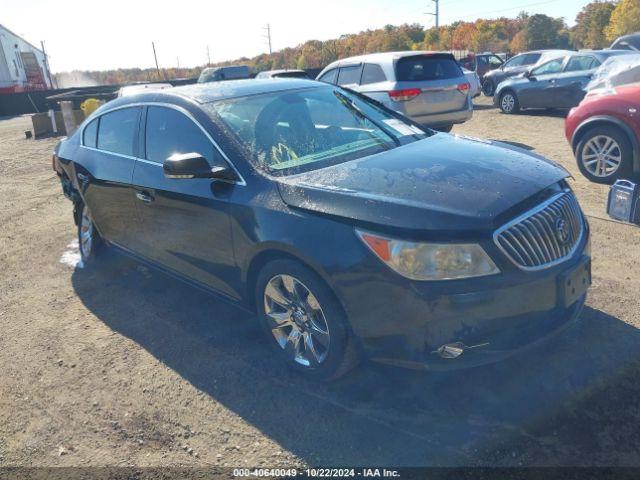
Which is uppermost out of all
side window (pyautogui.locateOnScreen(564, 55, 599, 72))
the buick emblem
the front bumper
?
side window (pyautogui.locateOnScreen(564, 55, 599, 72))

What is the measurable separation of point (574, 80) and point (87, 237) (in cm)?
1181

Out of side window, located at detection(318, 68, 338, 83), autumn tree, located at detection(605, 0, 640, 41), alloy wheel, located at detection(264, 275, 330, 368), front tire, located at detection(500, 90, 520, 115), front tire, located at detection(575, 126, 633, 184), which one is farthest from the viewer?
autumn tree, located at detection(605, 0, 640, 41)

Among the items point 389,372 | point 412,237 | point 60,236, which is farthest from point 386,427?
point 60,236

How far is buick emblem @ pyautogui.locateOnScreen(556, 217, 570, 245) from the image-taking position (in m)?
2.82

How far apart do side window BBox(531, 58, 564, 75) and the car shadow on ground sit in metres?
11.3

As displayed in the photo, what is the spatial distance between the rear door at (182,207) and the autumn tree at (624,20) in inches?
2490

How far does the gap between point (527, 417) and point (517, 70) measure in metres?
17.3

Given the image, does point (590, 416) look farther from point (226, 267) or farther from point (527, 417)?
point (226, 267)

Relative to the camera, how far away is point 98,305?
4.59 meters

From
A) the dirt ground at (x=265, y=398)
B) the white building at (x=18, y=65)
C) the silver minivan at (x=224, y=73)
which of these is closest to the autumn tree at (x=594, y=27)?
the silver minivan at (x=224, y=73)

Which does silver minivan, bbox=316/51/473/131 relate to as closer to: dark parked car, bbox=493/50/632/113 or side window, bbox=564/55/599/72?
dark parked car, bbox=493/50/632/113

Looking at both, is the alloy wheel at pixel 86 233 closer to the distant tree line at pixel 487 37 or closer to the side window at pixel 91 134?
the side window at pixel 91 134

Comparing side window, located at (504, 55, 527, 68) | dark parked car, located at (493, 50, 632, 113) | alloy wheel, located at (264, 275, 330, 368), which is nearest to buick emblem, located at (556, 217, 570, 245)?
alloy wheel, located at (264, 275, 330, 368)

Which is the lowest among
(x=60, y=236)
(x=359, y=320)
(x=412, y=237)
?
Answer: (x=60, y=236)
